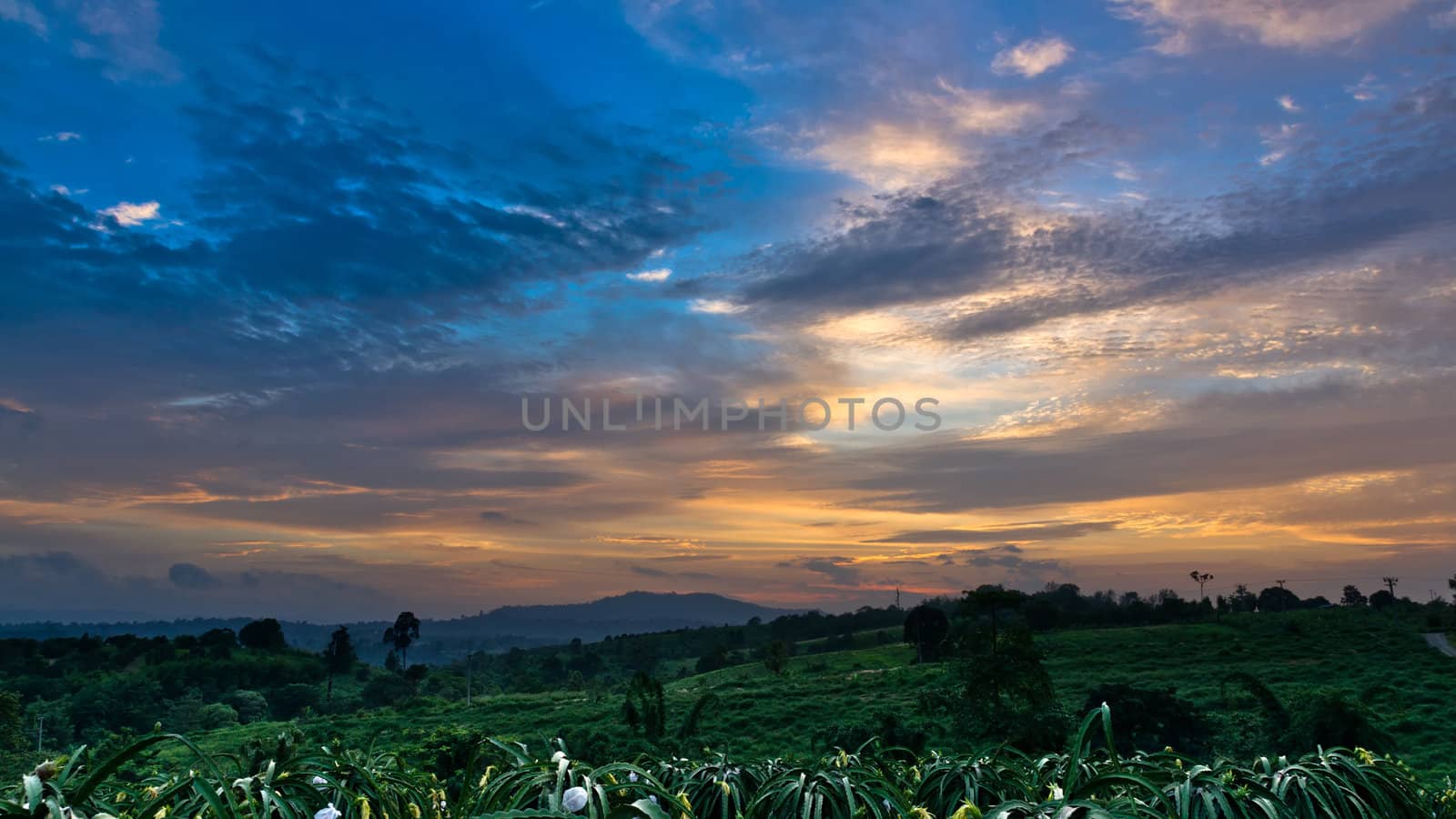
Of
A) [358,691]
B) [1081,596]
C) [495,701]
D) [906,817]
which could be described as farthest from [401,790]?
[1081,596]

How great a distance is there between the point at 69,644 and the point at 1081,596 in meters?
106

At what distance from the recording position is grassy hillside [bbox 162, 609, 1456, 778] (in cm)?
3184

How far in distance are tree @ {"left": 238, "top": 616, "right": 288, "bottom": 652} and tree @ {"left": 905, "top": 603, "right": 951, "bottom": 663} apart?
196 ft

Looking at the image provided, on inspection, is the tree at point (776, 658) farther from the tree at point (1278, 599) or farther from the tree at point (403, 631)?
the tree at point (1278, 599)

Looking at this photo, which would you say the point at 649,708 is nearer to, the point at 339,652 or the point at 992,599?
the point at 992,599

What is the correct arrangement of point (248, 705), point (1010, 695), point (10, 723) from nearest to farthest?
point (1010, 695) < point (10, 723) < point (248, 705)

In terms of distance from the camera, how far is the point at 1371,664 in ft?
156

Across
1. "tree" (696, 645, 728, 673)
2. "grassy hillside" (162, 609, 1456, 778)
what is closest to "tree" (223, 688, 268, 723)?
"grassy hillside" (162, 609, 1456, 778)

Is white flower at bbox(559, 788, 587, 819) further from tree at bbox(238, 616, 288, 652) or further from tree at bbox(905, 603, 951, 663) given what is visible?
tree at bbox(238, 616, 288, 652)

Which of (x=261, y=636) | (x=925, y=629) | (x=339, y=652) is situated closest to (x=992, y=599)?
(x=925, y=629)

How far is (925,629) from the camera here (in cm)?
6950

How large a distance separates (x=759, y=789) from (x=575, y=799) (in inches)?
52.9

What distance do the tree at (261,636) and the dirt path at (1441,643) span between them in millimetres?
90671

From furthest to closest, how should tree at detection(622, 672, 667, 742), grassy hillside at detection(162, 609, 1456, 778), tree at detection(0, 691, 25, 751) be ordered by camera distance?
1. tree at detection(0, 691, 25, 751)
2. grassy hillside at detection(162, 609, 1456, 778)
3. tree at detection(622, 672, 667, 742)
